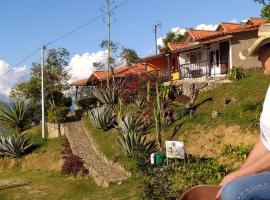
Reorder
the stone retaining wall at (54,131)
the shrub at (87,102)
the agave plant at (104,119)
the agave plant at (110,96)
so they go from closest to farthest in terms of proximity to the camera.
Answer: the agave plant at (104,119)
the stone retaining wall at (54,131)
the agave plant at (110,96)
the shrub at (87,102)

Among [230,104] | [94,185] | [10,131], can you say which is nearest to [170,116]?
[230,104]

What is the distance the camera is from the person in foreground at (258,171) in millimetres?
2070

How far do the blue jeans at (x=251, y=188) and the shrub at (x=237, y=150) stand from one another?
1095cm

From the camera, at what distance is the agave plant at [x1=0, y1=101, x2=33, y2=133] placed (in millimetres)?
29609

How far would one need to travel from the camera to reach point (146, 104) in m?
23.2

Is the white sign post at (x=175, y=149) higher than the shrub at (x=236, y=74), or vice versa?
the shrub at (x=236, y=74)

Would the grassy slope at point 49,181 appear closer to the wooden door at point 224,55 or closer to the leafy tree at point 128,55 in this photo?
the wooden door at point 224,55

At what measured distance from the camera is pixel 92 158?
19.5m

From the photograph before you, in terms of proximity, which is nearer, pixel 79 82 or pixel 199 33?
pixel 199 33

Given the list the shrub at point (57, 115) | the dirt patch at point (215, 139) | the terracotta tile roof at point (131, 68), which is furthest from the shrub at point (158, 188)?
the terracotta tile roof at point (131, 68)

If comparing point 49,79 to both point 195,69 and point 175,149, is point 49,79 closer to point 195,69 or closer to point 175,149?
point 195,69

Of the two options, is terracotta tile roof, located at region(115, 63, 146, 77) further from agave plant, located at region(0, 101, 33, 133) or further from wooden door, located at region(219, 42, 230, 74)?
agave plant, located at region(0, 101, 33, 133)

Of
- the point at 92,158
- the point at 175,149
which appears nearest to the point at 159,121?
the point at 92,158

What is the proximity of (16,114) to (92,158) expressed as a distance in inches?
463
